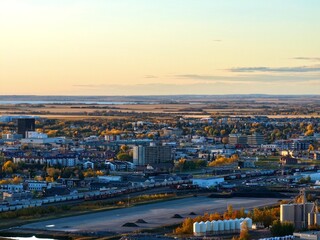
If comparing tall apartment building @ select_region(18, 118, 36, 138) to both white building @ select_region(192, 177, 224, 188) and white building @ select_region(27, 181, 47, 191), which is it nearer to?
white building @ select_region(192, 177, 224, 188)

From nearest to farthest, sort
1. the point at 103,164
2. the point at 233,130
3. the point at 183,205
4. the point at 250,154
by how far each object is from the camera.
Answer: the point at 183,205
the point at 103,164
the point at 250,154
the point at 233,130

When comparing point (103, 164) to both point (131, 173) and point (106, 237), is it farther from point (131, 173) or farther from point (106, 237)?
A: point (106, 237)

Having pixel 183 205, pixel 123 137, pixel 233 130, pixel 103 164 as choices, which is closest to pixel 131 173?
pixel 103 164

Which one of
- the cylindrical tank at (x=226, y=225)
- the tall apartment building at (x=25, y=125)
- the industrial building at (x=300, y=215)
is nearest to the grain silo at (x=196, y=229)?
the cylindrical tank at (x=226, y=225)

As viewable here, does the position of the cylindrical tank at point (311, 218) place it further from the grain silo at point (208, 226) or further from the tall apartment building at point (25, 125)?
the tall apartment building at point (25, 125)

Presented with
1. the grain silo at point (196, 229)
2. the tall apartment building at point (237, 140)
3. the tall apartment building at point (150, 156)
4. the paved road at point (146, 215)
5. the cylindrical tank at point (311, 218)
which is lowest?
the tall apartment building at point (237, 140)

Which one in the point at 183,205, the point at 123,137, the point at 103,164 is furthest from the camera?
the point at 123,137
